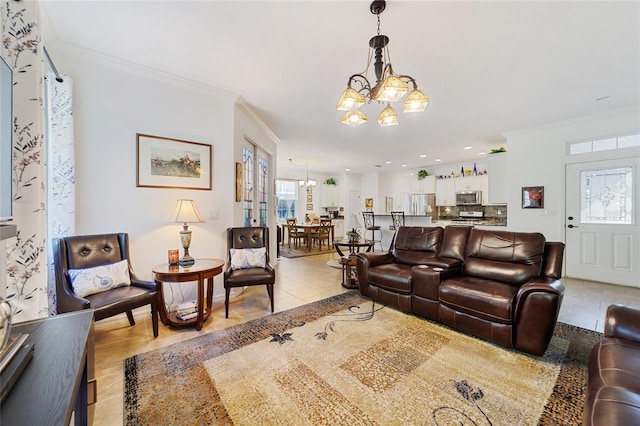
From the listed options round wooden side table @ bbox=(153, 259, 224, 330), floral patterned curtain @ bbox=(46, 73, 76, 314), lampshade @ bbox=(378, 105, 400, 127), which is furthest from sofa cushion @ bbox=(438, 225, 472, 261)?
floral patterned curtain @ bbox=(46, 73, 76, 314)

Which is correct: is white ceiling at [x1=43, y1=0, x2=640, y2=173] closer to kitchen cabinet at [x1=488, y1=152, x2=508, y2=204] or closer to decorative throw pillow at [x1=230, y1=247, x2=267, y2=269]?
kitchen cabinet at [x1=488, y1=152, x2=508, y2=204]

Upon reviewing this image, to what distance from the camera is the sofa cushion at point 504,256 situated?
2472 millimetres

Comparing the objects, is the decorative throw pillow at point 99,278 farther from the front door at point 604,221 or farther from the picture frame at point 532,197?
the front door at point 604,221

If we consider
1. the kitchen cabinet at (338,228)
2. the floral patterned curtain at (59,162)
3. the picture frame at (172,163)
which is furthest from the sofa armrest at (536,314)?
the kitchen cabinet at (338,228)

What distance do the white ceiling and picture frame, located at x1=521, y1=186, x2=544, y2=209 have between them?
1334 mm

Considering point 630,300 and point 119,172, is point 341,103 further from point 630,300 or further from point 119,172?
point 630,300

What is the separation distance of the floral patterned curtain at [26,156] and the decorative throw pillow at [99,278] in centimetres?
45

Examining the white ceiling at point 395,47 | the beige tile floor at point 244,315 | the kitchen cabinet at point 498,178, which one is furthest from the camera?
the kitchen cabinet at point 498,178

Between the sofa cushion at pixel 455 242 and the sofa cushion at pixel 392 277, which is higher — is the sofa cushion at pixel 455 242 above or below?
above

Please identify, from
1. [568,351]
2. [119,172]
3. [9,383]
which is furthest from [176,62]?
[568,351]

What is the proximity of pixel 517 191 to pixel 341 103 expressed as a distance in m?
4.60

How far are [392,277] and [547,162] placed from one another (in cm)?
393

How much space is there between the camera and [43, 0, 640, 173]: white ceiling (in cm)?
192

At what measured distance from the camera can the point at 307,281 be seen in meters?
4.19
